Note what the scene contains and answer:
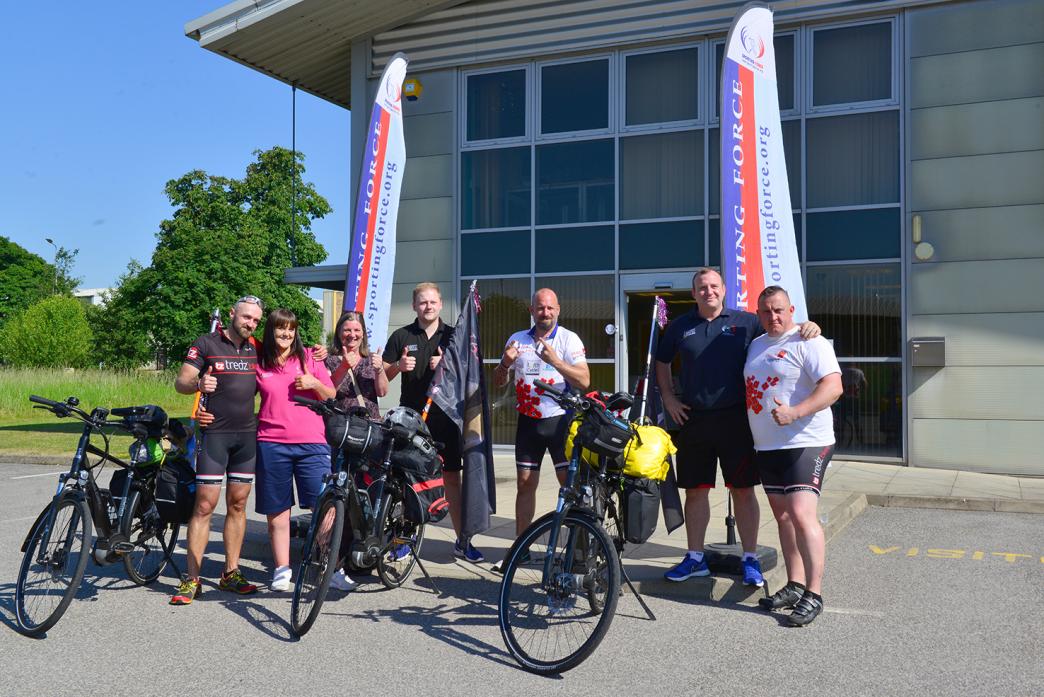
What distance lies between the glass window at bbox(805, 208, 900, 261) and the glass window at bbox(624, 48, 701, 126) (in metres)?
2.55

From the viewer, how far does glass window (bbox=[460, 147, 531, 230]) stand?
15.3 m

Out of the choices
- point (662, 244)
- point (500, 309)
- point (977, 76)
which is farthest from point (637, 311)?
point (977, 76)

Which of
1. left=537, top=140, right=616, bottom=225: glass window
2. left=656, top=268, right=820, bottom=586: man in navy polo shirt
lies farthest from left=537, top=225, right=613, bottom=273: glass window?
left=656, top=268, right=820, bottom=586: man in navy polo shirt

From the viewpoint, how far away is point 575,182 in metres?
15.0

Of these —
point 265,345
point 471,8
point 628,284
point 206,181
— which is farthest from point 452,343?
point 206,181

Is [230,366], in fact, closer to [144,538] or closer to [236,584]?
[144,538]

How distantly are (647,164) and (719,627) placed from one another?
1048cm

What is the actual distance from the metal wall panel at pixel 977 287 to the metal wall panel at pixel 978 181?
83cm

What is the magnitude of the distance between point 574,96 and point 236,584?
10.9 meters

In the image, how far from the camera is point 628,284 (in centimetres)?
1454

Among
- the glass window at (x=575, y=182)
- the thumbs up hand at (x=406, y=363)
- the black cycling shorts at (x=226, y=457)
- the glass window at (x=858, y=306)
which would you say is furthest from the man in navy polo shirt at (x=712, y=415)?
the glass window at (x=575, y=182)

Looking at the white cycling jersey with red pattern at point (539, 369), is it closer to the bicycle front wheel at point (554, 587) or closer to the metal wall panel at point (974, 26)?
the bicycle front wheel at point (554, 587)

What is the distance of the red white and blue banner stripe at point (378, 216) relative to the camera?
1311 centimetres

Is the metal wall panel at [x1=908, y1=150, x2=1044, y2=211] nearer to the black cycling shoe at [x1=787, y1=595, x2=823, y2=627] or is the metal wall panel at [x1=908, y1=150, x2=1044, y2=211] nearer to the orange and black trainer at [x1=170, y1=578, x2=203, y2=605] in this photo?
the black cycling shoe at [x1=787, y1=595, x2=823, y2=627]
